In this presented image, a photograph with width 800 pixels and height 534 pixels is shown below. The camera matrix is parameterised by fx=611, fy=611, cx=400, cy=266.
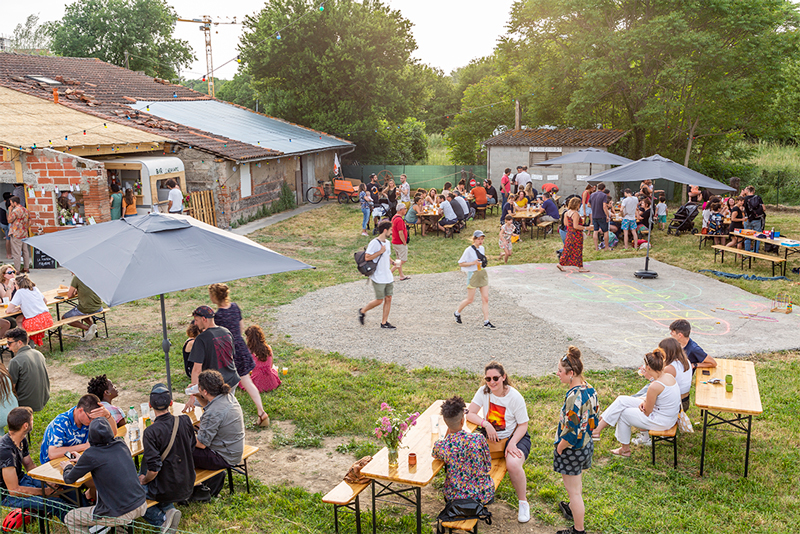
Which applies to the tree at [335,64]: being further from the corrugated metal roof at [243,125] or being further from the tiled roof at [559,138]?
the tiled roof at [559,138]

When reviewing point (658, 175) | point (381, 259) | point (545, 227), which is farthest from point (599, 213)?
point (381, 259)

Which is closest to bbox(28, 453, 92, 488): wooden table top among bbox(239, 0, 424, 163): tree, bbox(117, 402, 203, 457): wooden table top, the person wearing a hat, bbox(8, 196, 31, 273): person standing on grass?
bbox(117, 402, 203, 457): wooden table top

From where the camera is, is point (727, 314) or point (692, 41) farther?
point (692, 41)

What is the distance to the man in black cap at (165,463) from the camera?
4.93 m

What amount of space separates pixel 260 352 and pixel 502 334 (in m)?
4.17

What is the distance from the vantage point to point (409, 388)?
7969mm

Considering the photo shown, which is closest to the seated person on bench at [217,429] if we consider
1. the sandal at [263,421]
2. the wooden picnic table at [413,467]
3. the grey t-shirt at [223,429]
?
the grey t-shirt at [223,429]

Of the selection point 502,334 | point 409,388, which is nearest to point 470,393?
point 409,388

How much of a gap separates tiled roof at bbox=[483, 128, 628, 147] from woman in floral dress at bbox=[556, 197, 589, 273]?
11.5 m

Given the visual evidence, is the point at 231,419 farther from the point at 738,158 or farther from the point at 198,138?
the point at 738,158

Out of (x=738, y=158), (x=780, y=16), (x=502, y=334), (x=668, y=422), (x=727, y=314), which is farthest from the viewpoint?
(x=738, y=158)

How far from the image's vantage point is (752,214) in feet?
48.2

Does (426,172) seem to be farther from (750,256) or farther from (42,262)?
(42,262)

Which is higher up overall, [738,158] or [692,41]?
[692,41]
